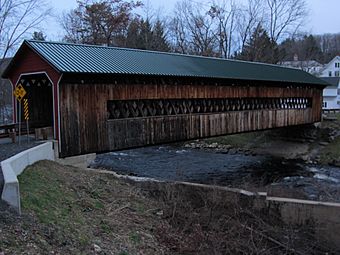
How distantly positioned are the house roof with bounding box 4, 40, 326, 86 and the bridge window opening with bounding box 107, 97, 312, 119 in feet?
3.91

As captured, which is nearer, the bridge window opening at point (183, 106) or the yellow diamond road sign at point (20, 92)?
the yellow diamond road sign at point (20, 92)

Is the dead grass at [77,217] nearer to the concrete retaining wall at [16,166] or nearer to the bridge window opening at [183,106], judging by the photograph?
the concrete retaining wall at [16,166]

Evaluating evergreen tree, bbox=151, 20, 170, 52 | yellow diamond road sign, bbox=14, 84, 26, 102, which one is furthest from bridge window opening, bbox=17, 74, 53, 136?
evergreen tree, bbox=151, 20, 170, 52

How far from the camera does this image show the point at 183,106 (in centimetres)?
1692

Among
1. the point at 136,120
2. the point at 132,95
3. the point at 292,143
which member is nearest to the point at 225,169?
the point at 136,120

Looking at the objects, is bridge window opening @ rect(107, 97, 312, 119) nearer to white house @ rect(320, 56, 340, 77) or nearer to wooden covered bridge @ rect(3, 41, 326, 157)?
wooden covered bridge @ rect(3, 41, 326, 157)

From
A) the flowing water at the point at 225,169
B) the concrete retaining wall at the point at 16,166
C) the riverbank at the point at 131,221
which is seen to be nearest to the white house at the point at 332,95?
the flowing water at the point at 225,169

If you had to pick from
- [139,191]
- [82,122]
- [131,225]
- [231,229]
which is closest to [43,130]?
[82,122]

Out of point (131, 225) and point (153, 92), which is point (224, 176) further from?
point (131, 225)

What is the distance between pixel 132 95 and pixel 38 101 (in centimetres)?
449

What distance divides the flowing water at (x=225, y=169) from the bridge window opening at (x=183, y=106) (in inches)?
112

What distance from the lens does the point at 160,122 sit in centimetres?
1561

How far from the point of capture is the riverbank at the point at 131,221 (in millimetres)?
5809

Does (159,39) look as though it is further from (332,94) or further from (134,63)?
(134,63)
